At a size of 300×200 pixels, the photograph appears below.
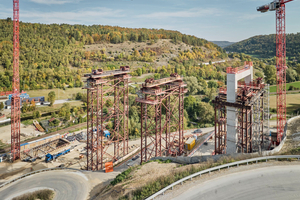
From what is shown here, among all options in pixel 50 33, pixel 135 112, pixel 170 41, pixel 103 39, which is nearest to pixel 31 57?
pixel 50 33

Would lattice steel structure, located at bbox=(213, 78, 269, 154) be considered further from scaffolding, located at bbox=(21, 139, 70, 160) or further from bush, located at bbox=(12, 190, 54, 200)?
scaffolding, located at bbox=(21, 139, 70, 160)

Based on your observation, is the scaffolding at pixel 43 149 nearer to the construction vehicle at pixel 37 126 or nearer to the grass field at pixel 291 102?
the construction vehicle at pixel 37 126

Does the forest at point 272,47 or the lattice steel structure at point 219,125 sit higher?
the forest at point 272,47

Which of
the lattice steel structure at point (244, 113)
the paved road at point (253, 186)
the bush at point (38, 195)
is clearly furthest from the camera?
the lattice steel structure at point (244, 113)

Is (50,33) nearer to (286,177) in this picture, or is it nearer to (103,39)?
(103,39)

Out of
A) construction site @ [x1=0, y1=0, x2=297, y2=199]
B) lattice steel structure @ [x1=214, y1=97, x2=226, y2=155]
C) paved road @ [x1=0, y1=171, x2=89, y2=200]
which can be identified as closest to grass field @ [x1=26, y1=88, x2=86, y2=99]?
construction site @ [x1=0, y1=0, x2=297, y2=199]

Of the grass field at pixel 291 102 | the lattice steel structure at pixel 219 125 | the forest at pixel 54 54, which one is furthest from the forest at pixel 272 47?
the lattice steel structure at pixel 219 125
